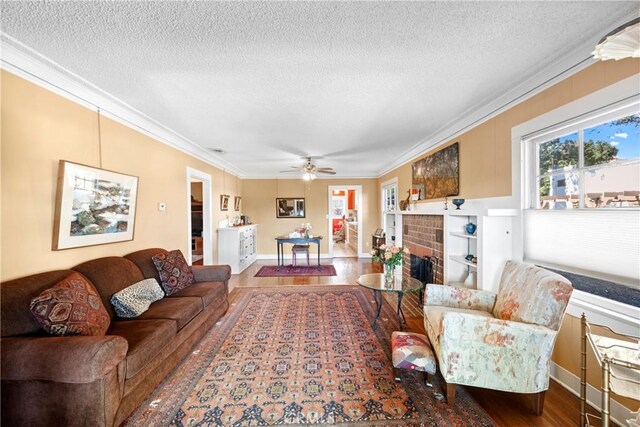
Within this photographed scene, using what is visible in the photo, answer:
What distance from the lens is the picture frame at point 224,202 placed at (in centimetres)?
575

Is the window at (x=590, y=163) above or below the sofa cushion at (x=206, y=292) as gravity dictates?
above

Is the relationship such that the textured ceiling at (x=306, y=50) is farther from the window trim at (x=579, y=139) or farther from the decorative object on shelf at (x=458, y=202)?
the decorative object on shelf at (x=458, y=202)

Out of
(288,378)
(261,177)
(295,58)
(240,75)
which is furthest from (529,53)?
(261,177)

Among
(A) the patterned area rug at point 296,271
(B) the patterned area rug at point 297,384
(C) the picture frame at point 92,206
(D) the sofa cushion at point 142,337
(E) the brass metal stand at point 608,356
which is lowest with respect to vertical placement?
(B) the patterned area rug at point 297,384

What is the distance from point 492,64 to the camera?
1.94 m

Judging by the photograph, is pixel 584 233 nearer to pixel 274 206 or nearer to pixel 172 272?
pixel 172 272

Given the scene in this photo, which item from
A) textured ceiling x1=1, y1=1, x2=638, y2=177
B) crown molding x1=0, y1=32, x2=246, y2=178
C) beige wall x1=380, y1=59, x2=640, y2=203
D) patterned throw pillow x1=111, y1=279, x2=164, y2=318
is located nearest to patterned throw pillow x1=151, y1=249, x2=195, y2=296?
patterned throw pillow x1=111, y1=279, x2=164, y2=318

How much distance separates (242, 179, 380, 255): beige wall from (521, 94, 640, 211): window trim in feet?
16.9

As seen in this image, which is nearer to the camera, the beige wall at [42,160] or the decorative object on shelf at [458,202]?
the beige wall at [42,160]

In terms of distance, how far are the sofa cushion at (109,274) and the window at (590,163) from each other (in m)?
3.88

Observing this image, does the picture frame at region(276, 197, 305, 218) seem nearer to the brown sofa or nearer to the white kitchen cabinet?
the white kitchen cabinet

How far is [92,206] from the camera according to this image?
7.64ft

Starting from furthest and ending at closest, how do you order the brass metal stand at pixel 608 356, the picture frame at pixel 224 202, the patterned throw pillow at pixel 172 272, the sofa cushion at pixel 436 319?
the picture frame at pixel 224 202 → the patterned throw pillow at pixel 172 272 → the sofa cushion at pixel 436 319 → the brass metal stand at pixel 608 356

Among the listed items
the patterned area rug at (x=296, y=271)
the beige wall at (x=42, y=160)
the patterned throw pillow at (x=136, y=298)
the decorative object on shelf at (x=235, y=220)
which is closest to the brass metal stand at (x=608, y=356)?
the patterned throw pillow at (x=136, y=298)
